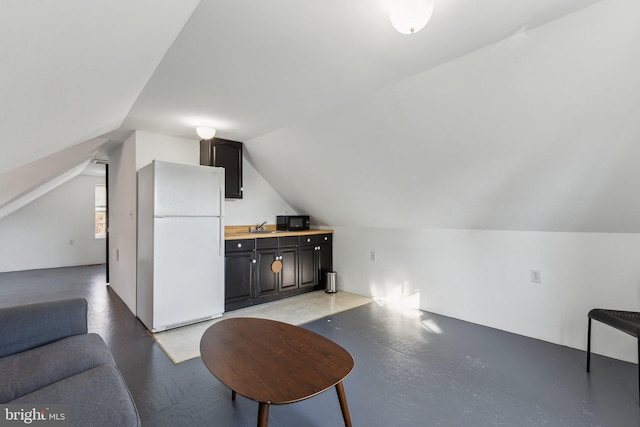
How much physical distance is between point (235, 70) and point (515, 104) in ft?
6.50

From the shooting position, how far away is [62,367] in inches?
60.3

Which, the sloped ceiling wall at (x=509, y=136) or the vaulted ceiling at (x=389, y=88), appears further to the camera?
the sloped ceiling wall at (x=509, y=136)

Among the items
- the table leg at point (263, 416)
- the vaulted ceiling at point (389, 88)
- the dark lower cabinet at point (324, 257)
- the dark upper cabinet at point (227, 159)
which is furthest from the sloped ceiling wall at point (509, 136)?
the table leg at point (263, 416)

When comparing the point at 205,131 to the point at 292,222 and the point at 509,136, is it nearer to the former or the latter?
the point at 292,222

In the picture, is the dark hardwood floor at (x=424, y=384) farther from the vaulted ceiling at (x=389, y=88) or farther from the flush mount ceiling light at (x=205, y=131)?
the flush mount ceiling light at (x=205, y=131)

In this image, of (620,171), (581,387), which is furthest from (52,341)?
(620,171)

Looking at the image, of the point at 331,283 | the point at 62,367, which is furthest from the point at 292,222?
the point at 62,367

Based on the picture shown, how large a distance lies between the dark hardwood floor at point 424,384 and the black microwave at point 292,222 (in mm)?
1811

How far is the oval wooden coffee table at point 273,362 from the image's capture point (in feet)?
4.38

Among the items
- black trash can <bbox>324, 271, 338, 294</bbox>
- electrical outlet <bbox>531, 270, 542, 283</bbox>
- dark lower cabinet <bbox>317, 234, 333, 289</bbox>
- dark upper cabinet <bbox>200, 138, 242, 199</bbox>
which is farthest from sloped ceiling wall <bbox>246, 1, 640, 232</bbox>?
black trash can <bbox>324, 271, 338, 294</bbox>

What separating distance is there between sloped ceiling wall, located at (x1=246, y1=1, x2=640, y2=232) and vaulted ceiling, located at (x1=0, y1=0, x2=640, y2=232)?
0.03 feet

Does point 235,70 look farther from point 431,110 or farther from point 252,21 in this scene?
point 431,110
